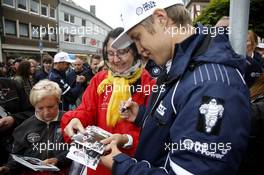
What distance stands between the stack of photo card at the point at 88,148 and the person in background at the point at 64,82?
12.4 feet

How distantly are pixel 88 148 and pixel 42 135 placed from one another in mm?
1256

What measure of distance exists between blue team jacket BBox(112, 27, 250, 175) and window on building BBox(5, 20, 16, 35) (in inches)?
1167

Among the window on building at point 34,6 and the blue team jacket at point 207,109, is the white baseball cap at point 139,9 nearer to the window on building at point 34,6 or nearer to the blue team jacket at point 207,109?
the blue team jacket at point 207,109

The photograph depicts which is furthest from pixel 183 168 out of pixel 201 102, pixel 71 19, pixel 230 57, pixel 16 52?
pixel 71 19

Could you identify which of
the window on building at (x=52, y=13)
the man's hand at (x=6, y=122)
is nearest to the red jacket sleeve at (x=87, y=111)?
the man's hand at (x=6, y=122)

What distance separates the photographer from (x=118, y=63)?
8.55 ft

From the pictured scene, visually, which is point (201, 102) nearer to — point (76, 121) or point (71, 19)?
point (76, 121)

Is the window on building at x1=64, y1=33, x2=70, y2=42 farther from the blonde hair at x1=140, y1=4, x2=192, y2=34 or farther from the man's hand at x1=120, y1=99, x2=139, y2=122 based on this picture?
the blonde hair at x1=140, y1=4, x2=192, y2=34

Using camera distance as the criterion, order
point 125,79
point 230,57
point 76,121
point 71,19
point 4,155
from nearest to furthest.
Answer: point 230,57, point 76,121, point 125,79, point 4,155, point 71,19

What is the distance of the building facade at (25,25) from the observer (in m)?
28.1

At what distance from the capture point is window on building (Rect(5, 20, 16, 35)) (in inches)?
1117

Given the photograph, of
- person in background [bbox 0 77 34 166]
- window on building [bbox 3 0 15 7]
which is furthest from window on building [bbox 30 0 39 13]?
person in background [bbox 0 77 34 166]

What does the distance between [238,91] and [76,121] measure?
1.43 metres

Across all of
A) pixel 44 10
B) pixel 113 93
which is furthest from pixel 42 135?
pixel 44 10
